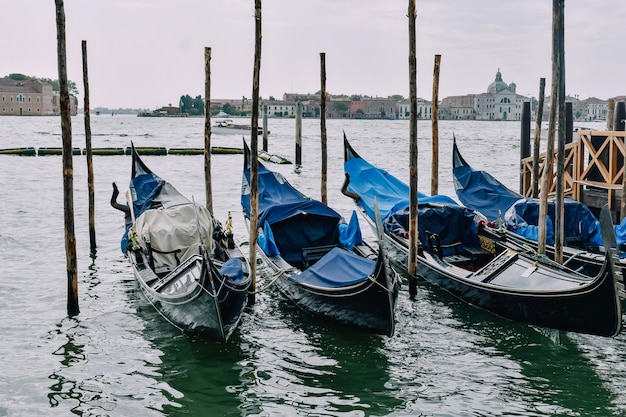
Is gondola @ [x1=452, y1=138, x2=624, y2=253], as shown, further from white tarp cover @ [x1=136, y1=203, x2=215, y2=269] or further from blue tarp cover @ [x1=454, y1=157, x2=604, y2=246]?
white tarp cover @ [x1=136, y1=203, x2=215, y2=269]

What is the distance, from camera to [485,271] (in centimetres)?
691

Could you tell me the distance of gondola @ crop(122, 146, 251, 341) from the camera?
5773 millimetres

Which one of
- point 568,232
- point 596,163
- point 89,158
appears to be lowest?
point 568,232

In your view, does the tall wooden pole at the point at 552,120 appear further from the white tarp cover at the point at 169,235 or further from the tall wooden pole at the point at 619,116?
the tall wooden pole at the point at 619,116

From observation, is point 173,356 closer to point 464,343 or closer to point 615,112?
point 464,343

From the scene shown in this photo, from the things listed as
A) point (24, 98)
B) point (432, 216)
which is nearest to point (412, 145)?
point (432, 216)

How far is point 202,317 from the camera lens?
5.86m

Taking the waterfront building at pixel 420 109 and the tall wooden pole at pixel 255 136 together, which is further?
the waterfront building at pixel 420 109

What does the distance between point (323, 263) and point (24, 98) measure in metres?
96.2

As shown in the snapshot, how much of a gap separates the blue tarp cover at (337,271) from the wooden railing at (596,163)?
511 centimetres

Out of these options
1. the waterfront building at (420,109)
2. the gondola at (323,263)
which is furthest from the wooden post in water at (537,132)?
the waterfront building at (420,109)

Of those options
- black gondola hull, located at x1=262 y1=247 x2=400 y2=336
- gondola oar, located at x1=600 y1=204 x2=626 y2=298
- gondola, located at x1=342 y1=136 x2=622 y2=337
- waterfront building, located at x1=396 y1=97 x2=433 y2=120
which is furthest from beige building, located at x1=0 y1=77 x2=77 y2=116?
gondola oar, located at x1=600 y1=204 x2=626 y2=298

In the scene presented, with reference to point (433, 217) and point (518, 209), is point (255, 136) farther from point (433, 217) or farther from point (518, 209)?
point (518, 209)

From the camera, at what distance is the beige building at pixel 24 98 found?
9312 centimetres
